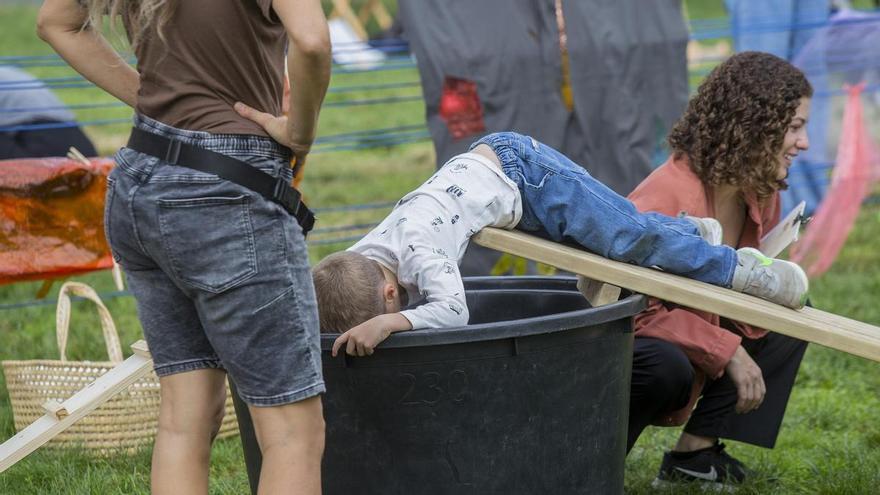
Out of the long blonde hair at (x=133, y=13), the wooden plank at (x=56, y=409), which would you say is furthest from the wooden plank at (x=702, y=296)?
the wooden plank at (x=56, y=409)

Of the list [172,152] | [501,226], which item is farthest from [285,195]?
[501,226]

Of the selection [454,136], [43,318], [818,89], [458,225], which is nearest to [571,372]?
[458,225]

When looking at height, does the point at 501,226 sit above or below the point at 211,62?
below

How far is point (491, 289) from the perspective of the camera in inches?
119

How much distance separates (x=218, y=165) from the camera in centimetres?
208

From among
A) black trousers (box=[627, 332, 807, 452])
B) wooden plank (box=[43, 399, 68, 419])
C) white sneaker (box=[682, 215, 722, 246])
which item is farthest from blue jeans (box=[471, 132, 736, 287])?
wooden plank (box=[43, 399, 68, 419])

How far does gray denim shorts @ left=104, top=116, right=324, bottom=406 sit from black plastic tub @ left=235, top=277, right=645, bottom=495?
0.74 ft

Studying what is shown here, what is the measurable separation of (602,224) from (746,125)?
1.97 feet

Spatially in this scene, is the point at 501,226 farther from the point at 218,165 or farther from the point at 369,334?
the point at 218,165

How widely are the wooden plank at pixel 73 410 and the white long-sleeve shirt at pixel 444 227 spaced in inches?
28.8

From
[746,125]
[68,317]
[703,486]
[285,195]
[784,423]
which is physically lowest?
[784,423]

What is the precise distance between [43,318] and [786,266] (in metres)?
3.66

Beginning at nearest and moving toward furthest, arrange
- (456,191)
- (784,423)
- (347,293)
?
(347,293) → (456,191) → (784,423)

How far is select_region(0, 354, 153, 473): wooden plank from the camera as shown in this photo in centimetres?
288
